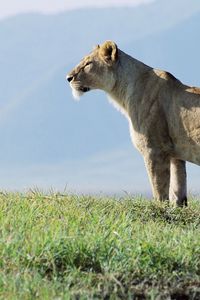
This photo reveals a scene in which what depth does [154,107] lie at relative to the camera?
7.24 m

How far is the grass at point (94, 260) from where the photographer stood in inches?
157

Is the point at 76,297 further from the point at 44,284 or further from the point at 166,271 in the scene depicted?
the point at 166,271

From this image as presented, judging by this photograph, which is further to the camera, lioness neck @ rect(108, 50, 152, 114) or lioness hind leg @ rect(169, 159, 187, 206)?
lioness neck @ rect(108, 50, 152, 114)

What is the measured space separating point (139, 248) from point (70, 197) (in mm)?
2314

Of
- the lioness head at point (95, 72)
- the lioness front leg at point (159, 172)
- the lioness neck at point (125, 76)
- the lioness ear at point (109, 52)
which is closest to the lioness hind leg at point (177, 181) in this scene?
the lioness front leg at point (159, 172)

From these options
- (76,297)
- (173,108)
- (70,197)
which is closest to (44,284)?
(76,297)

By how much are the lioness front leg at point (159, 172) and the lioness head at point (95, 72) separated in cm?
92

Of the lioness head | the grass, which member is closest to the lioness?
the lioness head

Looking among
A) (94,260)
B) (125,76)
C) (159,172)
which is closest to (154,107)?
(125,76)

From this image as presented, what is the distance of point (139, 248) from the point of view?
4.42 m

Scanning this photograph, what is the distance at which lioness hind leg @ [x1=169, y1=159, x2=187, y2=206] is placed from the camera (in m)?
7.32

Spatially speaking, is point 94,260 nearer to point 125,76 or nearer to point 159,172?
point 159,172

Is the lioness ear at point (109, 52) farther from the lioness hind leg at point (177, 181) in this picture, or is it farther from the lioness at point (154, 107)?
the lioness hind leg at point (177, 181)

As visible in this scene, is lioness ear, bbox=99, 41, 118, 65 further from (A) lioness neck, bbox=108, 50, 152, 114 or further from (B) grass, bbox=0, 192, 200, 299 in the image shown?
(B) grass, bbox=0, 192, 200, 299
